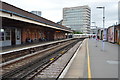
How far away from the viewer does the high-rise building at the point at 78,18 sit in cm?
12912

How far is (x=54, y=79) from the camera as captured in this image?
6.32 meters

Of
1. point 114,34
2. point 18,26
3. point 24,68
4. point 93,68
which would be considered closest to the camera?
point 93,68

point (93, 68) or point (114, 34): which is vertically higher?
point (114, 34)

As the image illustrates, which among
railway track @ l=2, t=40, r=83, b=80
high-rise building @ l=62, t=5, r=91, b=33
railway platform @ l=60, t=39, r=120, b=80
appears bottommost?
railway track @ l=2, t=40, r=83, b=80

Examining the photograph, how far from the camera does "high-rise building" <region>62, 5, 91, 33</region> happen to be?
129125 mm

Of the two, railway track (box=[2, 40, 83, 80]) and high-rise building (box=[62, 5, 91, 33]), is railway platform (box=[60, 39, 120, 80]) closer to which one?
railway track (box=[2, 40, 83, 80])

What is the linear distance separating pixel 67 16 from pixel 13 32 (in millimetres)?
120121

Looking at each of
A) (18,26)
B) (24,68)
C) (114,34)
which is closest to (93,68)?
(24,68)

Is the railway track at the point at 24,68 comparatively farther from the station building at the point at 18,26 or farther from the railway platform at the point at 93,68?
the station building at the point at 18,26

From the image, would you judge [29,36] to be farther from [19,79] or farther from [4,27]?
[19,79]

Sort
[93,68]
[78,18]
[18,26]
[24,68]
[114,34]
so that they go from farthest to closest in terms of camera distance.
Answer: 1. [78,18]
2. [114,34]
3. [18,26]
4. [24,68]
5. [93,68]

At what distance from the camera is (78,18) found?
429 feet

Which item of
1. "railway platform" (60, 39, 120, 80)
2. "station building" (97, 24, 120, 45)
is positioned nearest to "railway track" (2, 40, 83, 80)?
"railway platform" (60, 39, 120, 80)

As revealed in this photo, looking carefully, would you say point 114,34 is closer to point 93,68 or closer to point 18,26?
point 18,26
